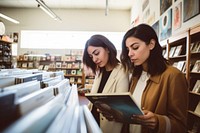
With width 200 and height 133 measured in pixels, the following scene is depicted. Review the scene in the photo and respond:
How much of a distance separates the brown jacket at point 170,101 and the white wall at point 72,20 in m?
8.82

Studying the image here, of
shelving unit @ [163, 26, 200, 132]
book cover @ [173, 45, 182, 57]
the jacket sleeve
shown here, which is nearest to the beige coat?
the jacket sleeve

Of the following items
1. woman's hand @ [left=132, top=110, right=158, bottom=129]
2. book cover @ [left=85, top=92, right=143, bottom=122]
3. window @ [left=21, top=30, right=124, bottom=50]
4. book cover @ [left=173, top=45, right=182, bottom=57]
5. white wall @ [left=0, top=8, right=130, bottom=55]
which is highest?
white wall @ [left=0, top=8, right=130, bottom=55]

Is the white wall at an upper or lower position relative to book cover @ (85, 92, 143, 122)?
upper

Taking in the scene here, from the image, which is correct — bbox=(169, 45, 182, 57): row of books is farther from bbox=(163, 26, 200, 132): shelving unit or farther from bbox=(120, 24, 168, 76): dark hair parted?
bbox=(120, 24, 168, 76): dark hair parted

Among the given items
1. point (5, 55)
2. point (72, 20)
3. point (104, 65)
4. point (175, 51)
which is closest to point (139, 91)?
point (104, 65)

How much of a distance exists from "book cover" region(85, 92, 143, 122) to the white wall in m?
8.90

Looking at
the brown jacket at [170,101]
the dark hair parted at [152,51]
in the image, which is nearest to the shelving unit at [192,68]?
the dark hair parted at [152,51]

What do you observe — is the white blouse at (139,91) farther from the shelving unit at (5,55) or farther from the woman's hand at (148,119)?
the shelving unit at (5,55)

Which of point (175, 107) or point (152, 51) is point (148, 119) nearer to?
point (175, 107)

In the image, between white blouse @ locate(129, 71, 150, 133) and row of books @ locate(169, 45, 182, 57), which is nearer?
white blouse @ locate(129, 71, 150, 133)

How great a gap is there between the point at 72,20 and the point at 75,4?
0.94 meters

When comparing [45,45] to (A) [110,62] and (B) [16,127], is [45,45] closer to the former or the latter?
(A) [110,62]

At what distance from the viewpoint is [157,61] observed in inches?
45.8

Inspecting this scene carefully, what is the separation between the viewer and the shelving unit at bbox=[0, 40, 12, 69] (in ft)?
25.8
